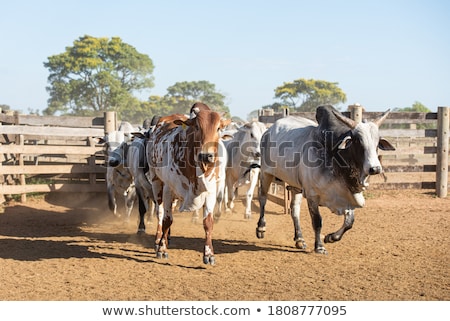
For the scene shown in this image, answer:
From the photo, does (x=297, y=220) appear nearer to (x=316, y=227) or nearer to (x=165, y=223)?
(x=316, y=227)

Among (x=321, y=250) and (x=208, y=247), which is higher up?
(x=208, y=247)

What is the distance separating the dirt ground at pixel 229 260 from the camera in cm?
585

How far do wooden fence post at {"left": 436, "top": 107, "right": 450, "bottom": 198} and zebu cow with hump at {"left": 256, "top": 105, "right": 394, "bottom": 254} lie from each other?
6.21 meters

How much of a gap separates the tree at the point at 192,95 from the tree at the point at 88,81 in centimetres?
605

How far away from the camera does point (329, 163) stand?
24.3ft

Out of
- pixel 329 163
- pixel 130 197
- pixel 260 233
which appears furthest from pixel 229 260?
pixel 130 197

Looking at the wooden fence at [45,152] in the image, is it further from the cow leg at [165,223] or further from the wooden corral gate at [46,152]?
the cow leg at [165,223]

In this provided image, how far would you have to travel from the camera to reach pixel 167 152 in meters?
7.65

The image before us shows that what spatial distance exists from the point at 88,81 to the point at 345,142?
53026mm

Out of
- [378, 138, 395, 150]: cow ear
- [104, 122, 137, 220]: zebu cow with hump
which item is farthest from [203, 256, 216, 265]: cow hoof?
[104, 122, 137, 220]: zebu cow with hump

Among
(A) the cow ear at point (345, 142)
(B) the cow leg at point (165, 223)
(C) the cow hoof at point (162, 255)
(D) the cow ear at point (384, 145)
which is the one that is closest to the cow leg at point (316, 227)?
(A) the cow ear at point (345, 142)

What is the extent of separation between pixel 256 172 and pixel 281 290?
567 centimetres

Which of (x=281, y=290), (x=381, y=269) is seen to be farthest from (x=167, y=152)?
(x=381, y=269)
